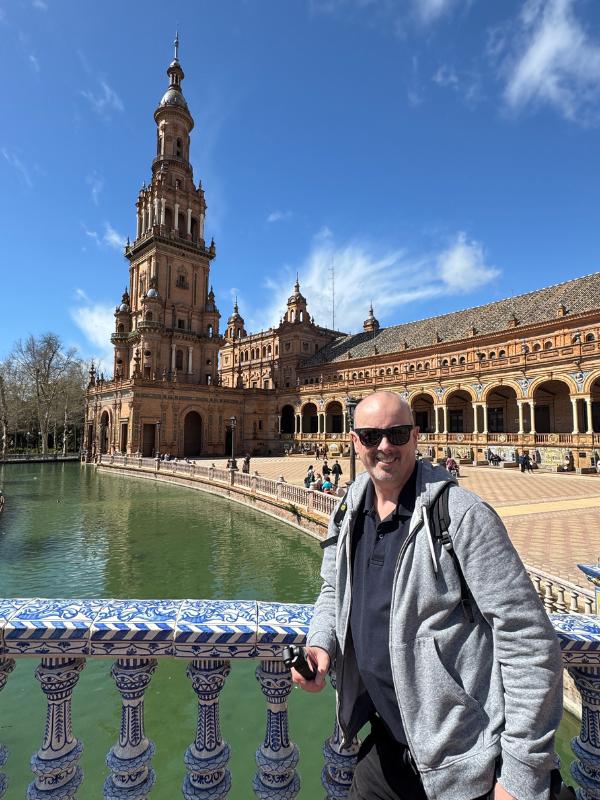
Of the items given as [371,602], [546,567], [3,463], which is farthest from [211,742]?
[3,463]

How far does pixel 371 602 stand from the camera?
5.61 ft

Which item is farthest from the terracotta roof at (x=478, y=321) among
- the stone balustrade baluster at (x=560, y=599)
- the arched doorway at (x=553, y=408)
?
the stone balustrade baluster at (x=560, y=599)

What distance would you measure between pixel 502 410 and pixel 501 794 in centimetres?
3775

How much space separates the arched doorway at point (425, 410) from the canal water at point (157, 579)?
925 inches

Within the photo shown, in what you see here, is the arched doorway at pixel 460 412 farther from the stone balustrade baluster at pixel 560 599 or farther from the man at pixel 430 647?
the man at pixel 430 647

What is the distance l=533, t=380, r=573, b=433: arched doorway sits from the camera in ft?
104

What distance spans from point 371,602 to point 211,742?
123cm

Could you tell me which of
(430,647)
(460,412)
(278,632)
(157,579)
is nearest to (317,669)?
(278,632)

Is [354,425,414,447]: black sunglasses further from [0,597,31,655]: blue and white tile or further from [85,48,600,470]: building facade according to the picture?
[85,48,600,470]: building facade

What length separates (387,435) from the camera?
1.92 metres

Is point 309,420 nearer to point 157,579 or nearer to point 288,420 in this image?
point 288,420

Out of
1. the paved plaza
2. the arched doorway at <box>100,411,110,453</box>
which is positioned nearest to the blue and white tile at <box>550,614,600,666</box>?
the paved plaza

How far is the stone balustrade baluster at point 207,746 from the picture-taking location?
6.81 ft

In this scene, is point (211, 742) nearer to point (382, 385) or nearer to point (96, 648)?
point (96, 648)
